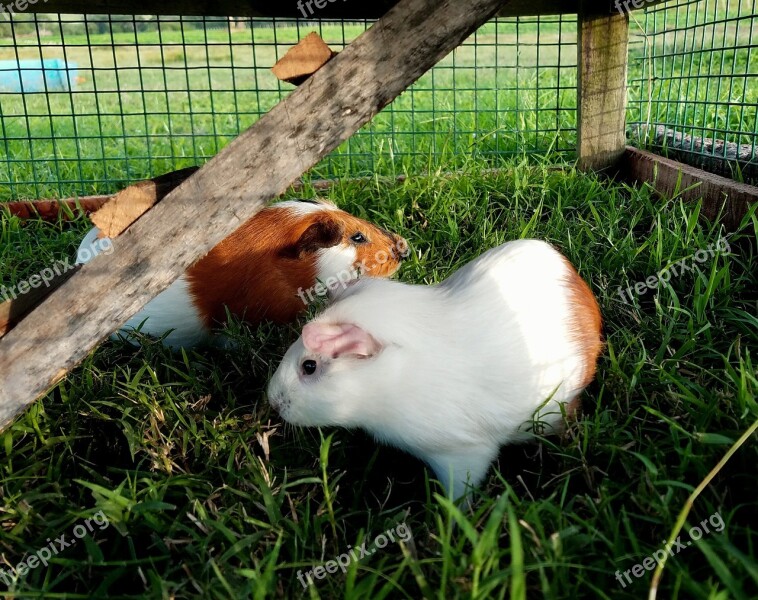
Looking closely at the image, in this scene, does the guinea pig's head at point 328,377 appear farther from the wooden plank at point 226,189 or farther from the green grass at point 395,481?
the wooden plank at point 226,189

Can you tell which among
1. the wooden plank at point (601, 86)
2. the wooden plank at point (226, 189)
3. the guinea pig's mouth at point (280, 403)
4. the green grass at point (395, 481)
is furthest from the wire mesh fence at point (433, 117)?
the guinea pig's mouth at point (280, 403)

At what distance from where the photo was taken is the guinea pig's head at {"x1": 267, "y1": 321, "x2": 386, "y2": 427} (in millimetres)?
2053

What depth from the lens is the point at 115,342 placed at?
2816mm

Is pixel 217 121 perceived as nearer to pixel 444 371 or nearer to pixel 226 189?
pixel 226 189

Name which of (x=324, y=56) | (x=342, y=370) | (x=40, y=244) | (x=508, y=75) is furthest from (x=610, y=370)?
(x=508, y=75)

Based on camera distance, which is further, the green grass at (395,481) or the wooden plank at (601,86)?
the wooden plank at (601,86)

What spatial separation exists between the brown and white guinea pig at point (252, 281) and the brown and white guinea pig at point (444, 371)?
0.73 metres

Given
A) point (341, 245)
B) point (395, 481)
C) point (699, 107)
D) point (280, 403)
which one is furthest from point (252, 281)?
point (699, 107)

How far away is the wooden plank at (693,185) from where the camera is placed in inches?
120

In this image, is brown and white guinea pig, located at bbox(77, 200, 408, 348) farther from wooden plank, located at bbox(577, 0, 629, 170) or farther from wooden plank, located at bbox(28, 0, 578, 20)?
wooden plank, located at bbox(577, 0, 629, 170)

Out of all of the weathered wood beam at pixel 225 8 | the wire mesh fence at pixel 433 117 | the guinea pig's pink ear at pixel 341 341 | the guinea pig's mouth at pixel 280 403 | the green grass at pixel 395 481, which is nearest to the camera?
the green grass at pixel 395 481

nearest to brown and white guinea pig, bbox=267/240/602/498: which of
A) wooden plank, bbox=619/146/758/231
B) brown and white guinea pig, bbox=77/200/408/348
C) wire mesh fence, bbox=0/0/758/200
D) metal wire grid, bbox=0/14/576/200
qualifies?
brown and white guinea pig, bbox=77/200/408/348

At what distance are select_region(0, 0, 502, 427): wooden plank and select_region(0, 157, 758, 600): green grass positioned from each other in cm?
37

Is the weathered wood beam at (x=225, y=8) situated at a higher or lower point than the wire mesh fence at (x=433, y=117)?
higher
